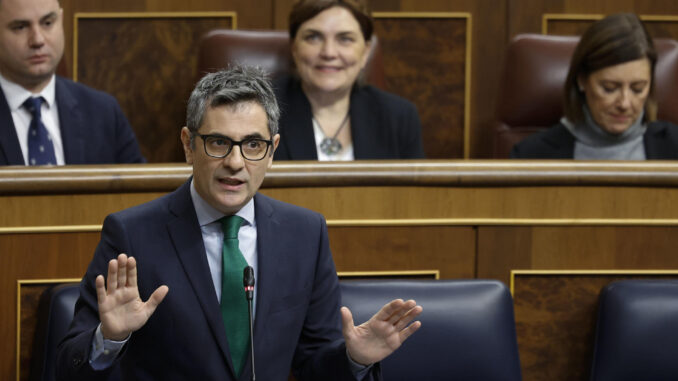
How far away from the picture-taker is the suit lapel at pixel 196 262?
0.74 metres

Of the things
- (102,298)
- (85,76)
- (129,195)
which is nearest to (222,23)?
(85,76)

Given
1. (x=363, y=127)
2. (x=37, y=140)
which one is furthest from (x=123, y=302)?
(x=363, y=127)

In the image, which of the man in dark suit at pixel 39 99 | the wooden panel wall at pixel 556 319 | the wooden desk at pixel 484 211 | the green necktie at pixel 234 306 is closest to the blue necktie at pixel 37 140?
the man in dark suit at pixel 39 99

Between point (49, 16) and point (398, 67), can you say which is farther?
point (398, 67)

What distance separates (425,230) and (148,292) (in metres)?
0.33

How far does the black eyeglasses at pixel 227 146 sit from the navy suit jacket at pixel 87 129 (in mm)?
469

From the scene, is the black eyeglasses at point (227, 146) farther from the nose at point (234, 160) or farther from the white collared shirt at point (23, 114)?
the white collared shirt at point (23, 114)

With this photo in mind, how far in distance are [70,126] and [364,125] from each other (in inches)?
15.3

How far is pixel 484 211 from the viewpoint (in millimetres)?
967

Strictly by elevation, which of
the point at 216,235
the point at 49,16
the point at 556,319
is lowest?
the point at 556,319

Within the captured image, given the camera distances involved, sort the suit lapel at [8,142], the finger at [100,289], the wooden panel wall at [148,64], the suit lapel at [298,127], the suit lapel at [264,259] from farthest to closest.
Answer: the wooden panel wall at [148,64] → the suit lapel at [298,127] → the suit lapel at [8,142] → the suit lapel at [264,259] → the finger at [100,289]

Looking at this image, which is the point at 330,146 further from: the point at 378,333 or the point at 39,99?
the point at 378,333

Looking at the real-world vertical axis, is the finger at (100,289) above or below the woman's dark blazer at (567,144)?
below

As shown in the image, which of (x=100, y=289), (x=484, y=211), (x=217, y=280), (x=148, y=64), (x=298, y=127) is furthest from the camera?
(x=148, y=64)
